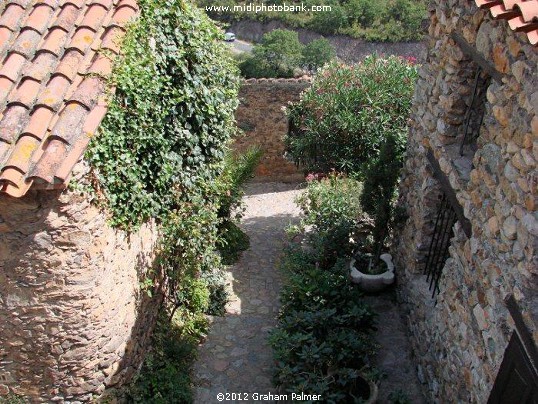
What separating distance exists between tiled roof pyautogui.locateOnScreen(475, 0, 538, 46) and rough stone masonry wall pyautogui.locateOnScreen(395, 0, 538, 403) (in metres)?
0.29

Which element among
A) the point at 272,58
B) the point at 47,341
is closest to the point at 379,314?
the point at 47,341

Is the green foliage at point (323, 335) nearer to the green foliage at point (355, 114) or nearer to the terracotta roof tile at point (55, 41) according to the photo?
the green foliage at point (355, 114)

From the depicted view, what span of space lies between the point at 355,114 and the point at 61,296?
23.1ft

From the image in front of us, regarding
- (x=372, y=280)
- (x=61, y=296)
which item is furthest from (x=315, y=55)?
(x=61, y=296)

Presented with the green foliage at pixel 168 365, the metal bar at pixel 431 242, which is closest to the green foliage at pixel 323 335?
the metal bar at pixel 431 242

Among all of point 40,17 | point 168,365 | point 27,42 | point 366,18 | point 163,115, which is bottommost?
point 168,365

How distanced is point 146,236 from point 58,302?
153 centimetres

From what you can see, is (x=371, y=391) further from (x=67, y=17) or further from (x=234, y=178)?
(x=67, y=17)

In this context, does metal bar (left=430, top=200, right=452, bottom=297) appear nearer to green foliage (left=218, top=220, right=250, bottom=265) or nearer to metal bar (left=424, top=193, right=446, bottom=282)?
metal bar (left=424, top=193, right=446, bottom=282)

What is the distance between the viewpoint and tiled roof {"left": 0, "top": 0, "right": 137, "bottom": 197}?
3.91m

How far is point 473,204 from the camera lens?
15.8 feet

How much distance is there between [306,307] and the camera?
22.2ft

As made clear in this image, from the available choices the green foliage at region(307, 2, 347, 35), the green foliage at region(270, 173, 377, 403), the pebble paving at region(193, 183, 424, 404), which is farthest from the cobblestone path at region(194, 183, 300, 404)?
the green foliage at region(307, 2, 347, 35)

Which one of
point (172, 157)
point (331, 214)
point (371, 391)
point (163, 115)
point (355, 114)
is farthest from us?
point (355, 114)
